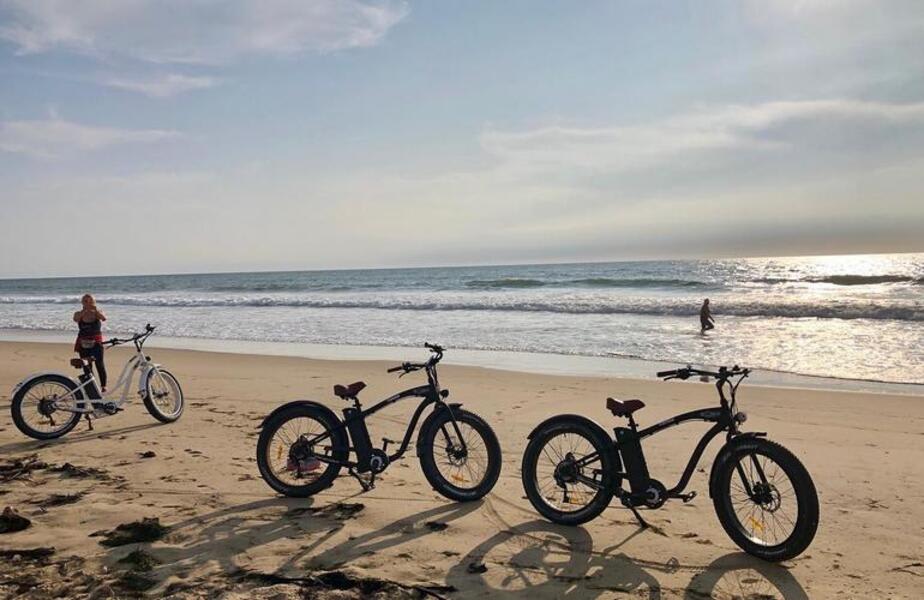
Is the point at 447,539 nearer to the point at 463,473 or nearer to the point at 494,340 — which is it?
the point at 463,473

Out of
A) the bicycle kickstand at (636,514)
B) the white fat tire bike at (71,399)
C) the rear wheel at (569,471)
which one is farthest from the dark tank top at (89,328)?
the bicycle kickstand at (636,514)

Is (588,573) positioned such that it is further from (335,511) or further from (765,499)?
(335,511)

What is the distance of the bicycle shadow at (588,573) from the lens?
364cm

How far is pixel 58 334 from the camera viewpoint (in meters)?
22.2

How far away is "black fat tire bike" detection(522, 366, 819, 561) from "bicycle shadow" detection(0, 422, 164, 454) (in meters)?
5.31

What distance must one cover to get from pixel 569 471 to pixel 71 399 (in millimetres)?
6084

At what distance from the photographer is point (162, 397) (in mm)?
8164

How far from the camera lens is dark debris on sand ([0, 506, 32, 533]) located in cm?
437

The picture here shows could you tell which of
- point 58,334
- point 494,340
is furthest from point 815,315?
point 58,334

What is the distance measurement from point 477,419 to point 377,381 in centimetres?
632

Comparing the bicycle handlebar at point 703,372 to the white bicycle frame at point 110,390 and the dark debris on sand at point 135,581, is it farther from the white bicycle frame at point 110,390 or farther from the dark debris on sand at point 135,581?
the white bicycle frame at point 110,390

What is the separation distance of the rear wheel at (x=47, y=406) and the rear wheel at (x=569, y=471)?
5721mm

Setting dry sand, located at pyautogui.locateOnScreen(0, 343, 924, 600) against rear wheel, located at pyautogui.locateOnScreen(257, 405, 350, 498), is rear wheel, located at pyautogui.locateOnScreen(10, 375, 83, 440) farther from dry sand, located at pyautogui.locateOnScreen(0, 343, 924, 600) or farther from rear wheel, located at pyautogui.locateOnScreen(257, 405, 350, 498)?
rear wheel, located at pyautogui.locateOnScreen(257, 405, 350, 498)

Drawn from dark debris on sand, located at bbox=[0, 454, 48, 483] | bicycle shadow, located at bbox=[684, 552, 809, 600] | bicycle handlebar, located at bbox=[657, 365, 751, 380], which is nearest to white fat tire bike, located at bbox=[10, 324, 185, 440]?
dark debris on sand, located at bbox=[0, 454, 48, 483]
